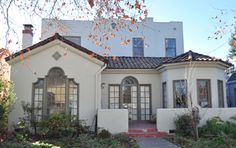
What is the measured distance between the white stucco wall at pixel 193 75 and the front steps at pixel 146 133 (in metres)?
2.53

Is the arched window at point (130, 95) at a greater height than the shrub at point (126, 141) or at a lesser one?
greater

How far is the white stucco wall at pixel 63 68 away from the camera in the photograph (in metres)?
14.4

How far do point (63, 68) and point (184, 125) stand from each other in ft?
24.8

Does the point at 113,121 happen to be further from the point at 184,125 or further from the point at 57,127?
the point at 184,125

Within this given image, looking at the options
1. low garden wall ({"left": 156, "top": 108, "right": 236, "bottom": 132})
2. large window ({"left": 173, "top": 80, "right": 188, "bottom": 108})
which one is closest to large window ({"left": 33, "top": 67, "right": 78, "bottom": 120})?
low garden wall ({"left": 156, "top": 108, "right": 236, "bottom": 132})

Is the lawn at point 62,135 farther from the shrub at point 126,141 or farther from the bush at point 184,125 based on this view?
the bush at point 184,125

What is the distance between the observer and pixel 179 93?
1588cm

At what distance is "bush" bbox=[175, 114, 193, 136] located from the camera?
43.0 ft

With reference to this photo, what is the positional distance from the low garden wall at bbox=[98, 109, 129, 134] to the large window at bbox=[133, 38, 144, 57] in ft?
34.7

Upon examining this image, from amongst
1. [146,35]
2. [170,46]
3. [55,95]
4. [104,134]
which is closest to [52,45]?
[55,95]

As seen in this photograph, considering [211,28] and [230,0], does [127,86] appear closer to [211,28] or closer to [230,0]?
[211,28]

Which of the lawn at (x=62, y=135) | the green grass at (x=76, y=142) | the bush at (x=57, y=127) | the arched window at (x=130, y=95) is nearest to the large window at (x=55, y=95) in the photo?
the lawn at (x=62, y=135)

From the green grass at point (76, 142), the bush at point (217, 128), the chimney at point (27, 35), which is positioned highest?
the chimney at point (27, 35)

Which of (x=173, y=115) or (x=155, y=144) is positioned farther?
(x=173, y=115)
